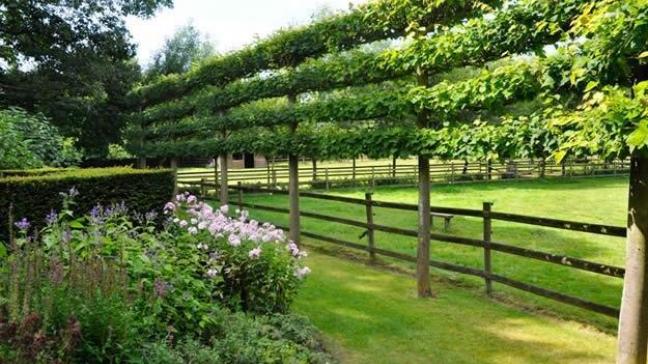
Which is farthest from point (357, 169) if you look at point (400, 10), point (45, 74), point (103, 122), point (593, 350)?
point (593, 350)

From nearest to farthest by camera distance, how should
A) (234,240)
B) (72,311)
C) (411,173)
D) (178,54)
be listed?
(72,311) → (234,240) → (178,54) → (411,173)

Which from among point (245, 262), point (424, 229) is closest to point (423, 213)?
point (424, 229)

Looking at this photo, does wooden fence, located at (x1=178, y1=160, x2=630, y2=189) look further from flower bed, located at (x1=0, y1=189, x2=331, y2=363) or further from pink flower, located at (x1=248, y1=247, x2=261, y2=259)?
pink flower, located at (x1=248, y1=247, x2=261, y2=259)

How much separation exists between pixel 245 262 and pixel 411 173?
2298 centimetres

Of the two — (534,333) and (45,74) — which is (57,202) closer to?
(534,333)

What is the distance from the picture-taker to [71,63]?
1791cm

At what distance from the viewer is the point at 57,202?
6.20 meters

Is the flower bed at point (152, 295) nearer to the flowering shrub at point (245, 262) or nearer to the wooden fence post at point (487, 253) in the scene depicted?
the flowering shrub at point (245, 262)

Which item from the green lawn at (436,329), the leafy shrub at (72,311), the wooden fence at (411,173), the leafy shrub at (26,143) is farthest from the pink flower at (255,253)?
the wooden fence at (411,173)

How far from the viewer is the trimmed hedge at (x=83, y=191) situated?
19.3ft

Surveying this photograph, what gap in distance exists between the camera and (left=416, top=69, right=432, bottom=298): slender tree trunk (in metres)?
6.82

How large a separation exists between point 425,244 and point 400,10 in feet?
10.8

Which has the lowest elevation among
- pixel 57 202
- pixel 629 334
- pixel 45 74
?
pixel 629 334

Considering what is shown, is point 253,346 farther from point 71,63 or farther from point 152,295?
point 71,63
